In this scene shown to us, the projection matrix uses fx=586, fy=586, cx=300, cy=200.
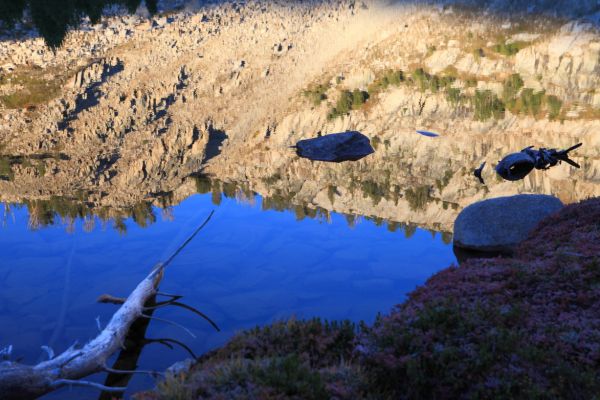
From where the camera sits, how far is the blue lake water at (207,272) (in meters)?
12.0

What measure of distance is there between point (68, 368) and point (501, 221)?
11284mm

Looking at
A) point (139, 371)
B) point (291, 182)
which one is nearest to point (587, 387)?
point (139, 371)

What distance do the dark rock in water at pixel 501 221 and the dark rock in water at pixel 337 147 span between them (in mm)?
9544

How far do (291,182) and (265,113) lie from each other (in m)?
10.7

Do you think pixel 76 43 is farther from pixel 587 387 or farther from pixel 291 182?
pixel 587 387

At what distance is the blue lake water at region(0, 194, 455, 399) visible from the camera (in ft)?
39.3

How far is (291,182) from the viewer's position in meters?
22.2

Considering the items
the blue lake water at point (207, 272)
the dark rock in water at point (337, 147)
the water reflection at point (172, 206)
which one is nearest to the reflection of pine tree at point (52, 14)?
the dark rock in water at point (337, 147)

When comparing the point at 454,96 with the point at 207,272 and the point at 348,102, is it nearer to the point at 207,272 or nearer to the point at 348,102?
the point at 348,102

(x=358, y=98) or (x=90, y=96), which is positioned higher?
(x=358, y=98)

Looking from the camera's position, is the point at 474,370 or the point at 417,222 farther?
the point at 417,222

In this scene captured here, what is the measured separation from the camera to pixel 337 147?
26328 mm

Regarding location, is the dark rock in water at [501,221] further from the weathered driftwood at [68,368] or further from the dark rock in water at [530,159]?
the weathered driftwood at [68,368]

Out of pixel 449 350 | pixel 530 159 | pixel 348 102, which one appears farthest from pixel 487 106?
pixel 449 350
